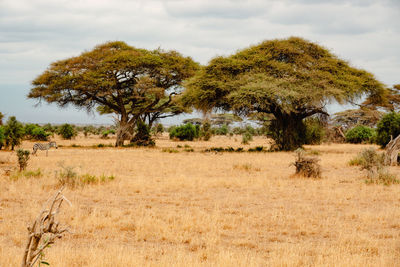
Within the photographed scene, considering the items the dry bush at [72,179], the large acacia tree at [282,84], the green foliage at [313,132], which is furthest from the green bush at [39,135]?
the dry bush at [72,179]

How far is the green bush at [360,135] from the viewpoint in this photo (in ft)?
145

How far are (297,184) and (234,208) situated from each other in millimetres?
4285

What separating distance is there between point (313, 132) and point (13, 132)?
24420 mm

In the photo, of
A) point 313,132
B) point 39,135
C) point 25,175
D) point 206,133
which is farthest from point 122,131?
point 25,175

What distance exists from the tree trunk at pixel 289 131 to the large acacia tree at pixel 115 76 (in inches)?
336

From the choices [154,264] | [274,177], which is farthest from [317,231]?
[274,177]

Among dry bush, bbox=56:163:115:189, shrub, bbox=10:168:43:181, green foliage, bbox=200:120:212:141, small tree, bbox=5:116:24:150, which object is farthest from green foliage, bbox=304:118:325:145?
shrub, bbox=10:168:43:181

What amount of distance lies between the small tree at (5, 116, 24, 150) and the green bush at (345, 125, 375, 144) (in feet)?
110

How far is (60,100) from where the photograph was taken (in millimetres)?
34281

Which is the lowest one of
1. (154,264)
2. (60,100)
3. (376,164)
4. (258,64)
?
(154,264)

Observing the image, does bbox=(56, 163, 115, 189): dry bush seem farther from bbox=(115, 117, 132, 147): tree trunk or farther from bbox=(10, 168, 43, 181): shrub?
bbox=(115, 117, 132, 147): tree trunk

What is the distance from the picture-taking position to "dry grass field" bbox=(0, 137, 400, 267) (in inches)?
225

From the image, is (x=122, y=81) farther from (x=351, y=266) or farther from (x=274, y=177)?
(x=351, y=266)

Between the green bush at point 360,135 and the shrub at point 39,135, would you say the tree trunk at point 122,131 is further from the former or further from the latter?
the green bush at point 360,135
